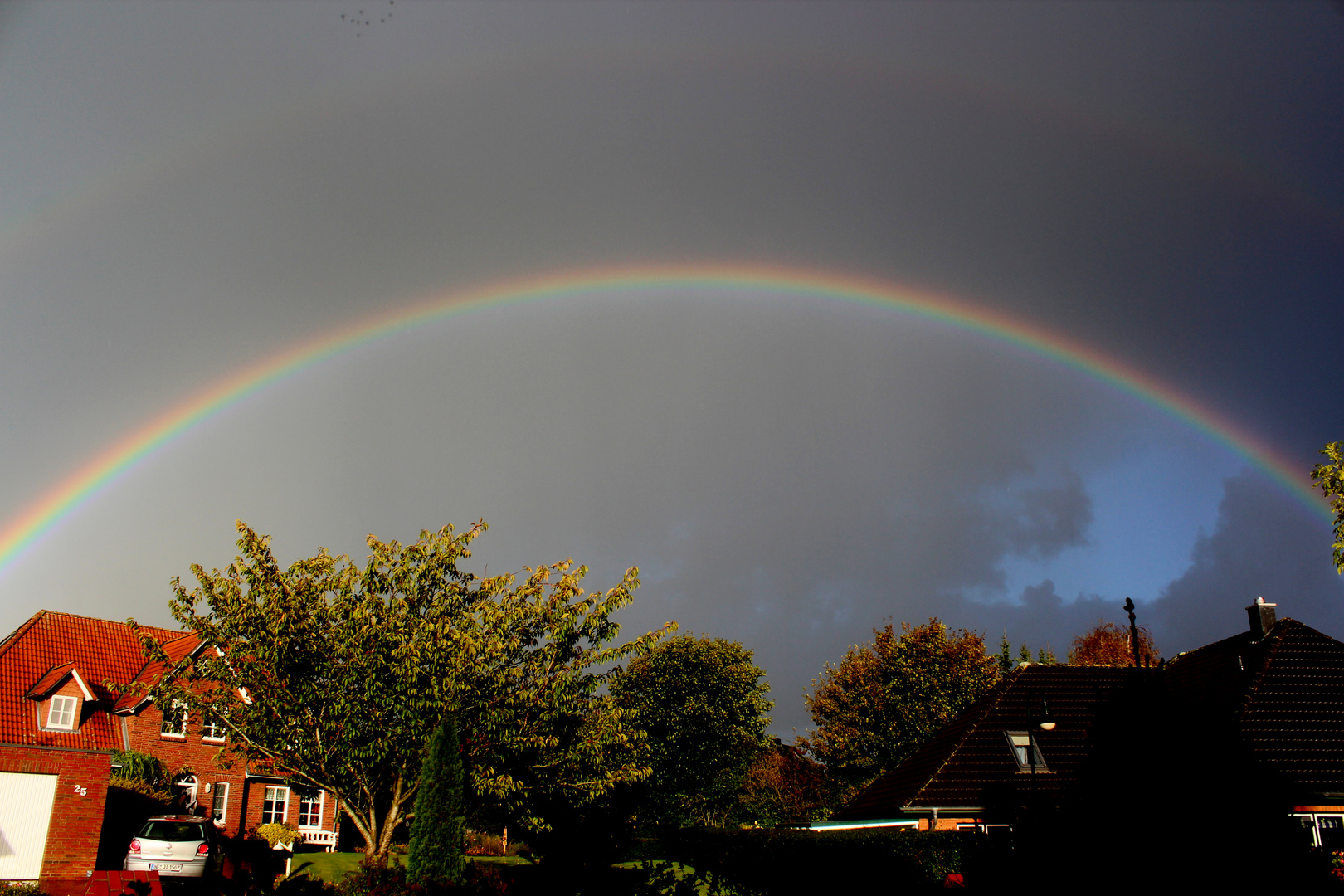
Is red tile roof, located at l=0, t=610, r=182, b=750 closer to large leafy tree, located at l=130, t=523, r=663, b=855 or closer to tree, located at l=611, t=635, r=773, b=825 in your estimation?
large leafy tree, located at l=130, t=523, r=663, b=855

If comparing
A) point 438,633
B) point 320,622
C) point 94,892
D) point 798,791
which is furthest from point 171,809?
point 798,791

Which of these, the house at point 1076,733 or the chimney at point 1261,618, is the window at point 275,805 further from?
the chimney at point 1261,618

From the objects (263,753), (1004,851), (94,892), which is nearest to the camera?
(94,892)

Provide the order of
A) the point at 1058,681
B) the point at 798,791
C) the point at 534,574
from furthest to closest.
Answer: the point at 798,791, the point at 1058,681, the point at 534,574

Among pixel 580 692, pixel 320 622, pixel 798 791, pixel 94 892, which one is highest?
pixel 320 622

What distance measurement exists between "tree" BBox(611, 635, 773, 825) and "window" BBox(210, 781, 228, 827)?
96.5ft

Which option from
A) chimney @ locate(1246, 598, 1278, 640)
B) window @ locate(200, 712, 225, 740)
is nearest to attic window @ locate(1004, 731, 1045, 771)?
chimney @ locate(1246, 598, 1278, 640)

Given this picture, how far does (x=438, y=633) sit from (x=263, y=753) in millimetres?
5527

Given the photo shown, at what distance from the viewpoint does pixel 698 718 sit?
63.0 meters

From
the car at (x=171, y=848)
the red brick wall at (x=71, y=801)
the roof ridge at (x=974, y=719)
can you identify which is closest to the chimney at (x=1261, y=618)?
the roof ridge at (x=974, y=719)

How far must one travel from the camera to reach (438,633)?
2084cm

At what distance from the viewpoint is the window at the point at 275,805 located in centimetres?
3656

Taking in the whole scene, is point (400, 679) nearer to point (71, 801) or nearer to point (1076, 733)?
point (71, 801)

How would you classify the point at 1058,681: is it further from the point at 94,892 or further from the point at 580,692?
the point at 94,892
